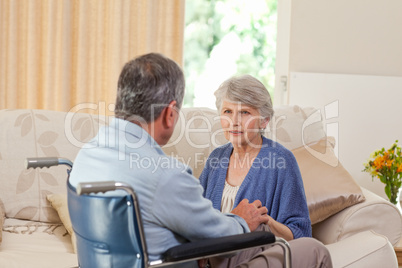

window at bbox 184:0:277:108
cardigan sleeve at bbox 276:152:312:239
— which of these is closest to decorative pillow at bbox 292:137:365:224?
cardigan sleeve at bbox 276:152:312:239

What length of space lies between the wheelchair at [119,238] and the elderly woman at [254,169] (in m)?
0.55

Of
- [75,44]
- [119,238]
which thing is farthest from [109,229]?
[75,44]

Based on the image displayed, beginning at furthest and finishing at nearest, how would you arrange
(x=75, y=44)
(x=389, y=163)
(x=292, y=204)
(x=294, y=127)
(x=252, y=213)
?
(x=75, y=44)
(x=389, y=163)
(x=294, y=127)
(x=292, y=204)
(x=252, y=213)

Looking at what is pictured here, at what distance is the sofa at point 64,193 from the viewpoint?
221cm

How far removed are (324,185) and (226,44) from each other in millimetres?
1930

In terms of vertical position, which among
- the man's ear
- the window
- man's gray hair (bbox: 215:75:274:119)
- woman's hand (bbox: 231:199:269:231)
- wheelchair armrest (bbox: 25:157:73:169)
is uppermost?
the window

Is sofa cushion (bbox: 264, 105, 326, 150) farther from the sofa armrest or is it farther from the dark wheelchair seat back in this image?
the dark wheelchair seat back

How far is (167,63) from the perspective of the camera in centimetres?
143

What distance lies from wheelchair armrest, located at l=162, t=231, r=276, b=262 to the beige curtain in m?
2.24

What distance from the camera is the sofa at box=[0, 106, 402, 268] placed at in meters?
2.21

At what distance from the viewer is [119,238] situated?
1310mm

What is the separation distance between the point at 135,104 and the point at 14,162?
3.89 ft

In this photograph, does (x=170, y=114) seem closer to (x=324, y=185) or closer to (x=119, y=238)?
(x=119, y=238)

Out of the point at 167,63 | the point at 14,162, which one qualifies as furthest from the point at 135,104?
the point at 14,162
